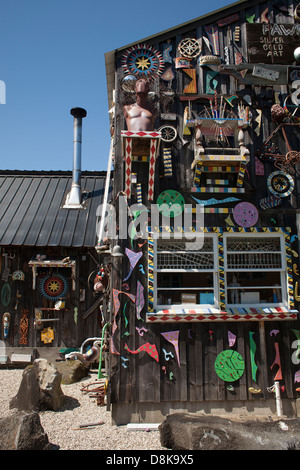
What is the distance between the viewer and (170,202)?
6.08 m

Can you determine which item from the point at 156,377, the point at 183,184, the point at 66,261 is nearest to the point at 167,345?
the point at 156,377

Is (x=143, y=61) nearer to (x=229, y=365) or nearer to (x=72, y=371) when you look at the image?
(x=229, y=365)

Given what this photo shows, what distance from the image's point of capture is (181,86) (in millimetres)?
6570

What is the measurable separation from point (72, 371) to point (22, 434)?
3737mm

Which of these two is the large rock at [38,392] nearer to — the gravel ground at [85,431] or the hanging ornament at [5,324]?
the gravel ground at [85,431]

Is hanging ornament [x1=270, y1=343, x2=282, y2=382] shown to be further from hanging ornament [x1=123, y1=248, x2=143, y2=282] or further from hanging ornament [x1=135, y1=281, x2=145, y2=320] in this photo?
hanging ornament [x1=123, y1=248, x2=143, y2=282]

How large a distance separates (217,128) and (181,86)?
1.08 metres

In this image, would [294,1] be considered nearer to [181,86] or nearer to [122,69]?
[181,86]

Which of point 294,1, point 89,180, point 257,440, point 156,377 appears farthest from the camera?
point 89,180

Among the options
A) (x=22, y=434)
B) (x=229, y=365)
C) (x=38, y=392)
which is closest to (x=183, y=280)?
(x=229, y=365)

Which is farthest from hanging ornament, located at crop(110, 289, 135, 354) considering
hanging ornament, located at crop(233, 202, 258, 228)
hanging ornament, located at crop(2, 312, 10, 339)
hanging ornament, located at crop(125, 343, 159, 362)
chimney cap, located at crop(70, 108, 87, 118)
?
chimney cap, located at crop(70, 108, 87, 118)

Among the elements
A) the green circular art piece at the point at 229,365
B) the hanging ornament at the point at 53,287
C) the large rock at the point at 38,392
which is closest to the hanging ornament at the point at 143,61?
the green circular art piece at the point at 229,365

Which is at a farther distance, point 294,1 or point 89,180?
point 89,180
